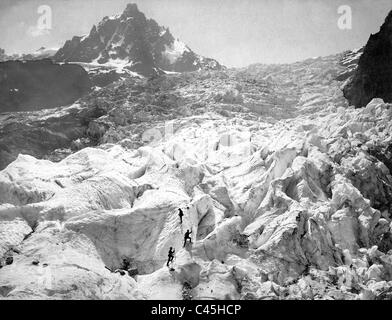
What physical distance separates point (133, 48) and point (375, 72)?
69.8 meters

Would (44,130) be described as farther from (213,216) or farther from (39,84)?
(39,84)

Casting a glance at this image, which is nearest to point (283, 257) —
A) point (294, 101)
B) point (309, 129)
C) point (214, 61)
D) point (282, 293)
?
point (282, 293)

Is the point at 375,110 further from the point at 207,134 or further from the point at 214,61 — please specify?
the point at 214,61

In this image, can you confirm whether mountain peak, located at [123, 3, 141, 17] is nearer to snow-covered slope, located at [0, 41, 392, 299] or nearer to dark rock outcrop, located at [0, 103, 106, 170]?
dark rock outcrop, located at [0, 103, 106, 170]

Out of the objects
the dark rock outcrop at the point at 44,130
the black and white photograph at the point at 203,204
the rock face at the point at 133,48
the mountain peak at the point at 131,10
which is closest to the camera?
the black and white photograph at the point at 203,204

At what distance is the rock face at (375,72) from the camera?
51.7 m

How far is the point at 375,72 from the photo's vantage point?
5384cm

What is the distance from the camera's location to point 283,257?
2927cm

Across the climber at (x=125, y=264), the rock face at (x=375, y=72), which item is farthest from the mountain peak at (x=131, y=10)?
the climber at (x=125, y=264)

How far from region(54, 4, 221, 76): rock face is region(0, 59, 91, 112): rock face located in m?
15.8

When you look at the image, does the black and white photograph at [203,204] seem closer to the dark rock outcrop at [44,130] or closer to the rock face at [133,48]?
the dark rock outcrop at [44,130]

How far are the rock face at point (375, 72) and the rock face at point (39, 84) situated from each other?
49.8 m

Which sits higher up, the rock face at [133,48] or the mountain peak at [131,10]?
the mountain peak at [131,10]

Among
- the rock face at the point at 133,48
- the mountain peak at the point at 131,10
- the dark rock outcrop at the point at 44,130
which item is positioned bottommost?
the dark rock outcrop at the point at 44,130
